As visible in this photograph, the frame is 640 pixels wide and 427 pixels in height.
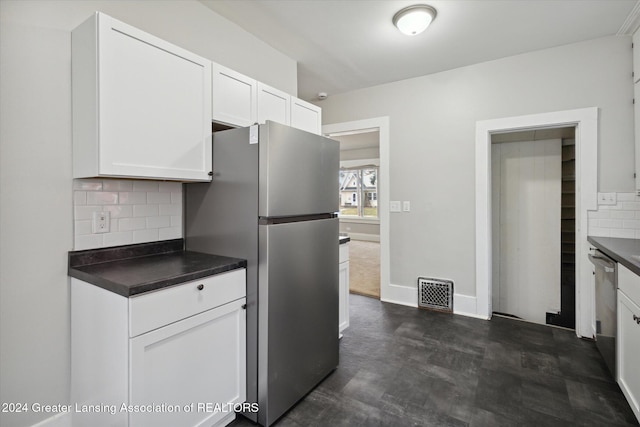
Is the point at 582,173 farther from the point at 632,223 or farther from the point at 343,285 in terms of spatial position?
the point at 343,285

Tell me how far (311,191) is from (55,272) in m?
1.38

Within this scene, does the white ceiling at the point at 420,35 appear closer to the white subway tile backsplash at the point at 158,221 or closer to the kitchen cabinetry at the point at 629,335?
the white subway tile backsplash at the point at 158,221

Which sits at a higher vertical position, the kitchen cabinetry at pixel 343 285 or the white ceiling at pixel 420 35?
the white ceiling at pixel 420 35

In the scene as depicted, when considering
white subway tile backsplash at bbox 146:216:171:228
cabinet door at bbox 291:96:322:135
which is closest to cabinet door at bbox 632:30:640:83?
cabinet door at bbox 291:96:322:135

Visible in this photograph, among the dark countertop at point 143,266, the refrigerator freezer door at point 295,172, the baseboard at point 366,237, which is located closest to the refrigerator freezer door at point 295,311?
the refrigerator freezer door at point 295,172

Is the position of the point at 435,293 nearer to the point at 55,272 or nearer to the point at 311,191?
the point at 311,191

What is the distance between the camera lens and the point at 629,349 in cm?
170

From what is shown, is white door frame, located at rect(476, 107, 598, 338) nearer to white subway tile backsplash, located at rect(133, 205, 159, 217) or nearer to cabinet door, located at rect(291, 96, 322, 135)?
cabinet door, located at rect(291, 96, 322, 135)

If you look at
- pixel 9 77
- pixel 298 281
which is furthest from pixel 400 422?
pixel 9 77

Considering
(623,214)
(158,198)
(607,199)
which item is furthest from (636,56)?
(158,198)

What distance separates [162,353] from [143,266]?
19.0 inches

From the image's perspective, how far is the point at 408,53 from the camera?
2.96m

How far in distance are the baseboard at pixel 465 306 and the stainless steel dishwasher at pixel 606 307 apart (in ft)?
3.31

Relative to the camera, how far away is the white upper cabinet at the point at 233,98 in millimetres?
1954
